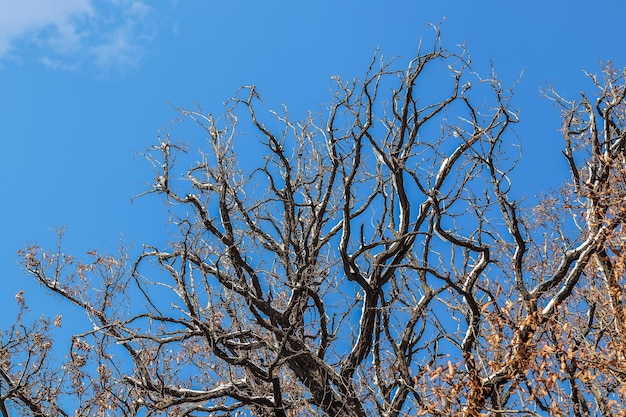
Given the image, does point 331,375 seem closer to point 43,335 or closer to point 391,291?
point 391,291

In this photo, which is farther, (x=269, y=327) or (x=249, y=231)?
(x=249, y=231)

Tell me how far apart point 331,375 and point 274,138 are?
132 inches

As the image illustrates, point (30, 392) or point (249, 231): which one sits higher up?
point (249, 231)

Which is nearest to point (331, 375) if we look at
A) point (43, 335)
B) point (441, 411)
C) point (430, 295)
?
point (430, 295)

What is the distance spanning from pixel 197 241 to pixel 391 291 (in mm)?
3450

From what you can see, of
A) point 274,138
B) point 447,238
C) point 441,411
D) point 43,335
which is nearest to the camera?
point 441,411

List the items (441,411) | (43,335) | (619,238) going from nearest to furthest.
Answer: (441,411)
(619,238)
(43,335)

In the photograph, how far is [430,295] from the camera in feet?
32.2

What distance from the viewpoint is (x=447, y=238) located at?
8.42 m

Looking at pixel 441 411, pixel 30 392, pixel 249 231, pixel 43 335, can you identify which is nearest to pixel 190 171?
pixel 249 231

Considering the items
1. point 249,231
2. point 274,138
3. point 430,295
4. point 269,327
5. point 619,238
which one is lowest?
point 619,238

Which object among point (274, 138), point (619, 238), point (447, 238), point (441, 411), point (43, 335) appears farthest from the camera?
point (43, 335)

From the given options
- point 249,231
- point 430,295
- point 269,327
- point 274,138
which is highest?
point 274,138

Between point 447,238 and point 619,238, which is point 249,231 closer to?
point 447,238
